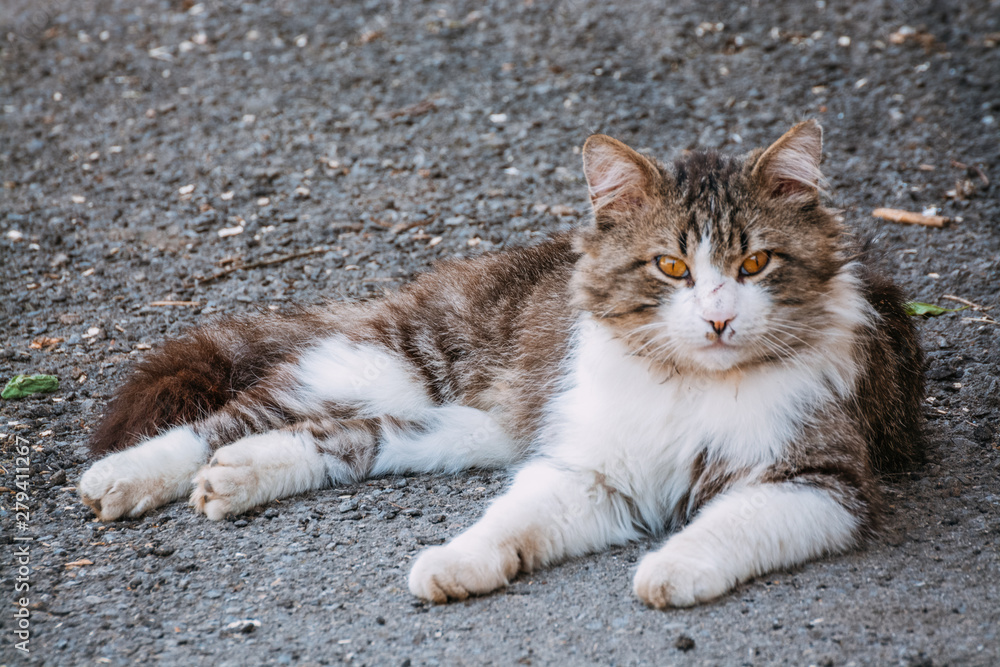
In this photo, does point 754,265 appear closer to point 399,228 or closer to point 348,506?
point 348,506

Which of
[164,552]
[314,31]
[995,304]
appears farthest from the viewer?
[314,31]

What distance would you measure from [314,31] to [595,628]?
280 inches

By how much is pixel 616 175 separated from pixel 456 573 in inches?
61.9

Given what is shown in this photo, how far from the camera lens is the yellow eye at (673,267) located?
315 centimetres

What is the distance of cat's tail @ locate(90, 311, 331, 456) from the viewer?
385cm

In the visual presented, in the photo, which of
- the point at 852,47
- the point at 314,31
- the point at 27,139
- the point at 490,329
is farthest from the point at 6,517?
the point at 852,47

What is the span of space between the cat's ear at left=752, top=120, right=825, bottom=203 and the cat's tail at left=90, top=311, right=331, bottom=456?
2234mm

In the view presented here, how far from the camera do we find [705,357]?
3.07 m

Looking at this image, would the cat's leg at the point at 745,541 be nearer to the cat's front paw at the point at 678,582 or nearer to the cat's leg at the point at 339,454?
the cat's front paw at the point at 678,582

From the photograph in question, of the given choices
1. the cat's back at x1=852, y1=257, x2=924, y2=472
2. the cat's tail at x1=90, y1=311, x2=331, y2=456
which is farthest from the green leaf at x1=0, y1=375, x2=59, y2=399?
the cat's back at x1=852, y1=257, x2=924, y2=472

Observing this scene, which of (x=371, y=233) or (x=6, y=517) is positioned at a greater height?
(x=371, y=233)

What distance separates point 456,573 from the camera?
2971mm

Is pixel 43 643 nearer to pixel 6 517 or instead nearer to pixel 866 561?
pixel 6 517

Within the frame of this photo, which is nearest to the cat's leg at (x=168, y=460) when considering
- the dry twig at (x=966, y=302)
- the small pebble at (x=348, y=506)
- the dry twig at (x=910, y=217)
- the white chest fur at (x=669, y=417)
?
the small pebble at (x=348, y=506)
